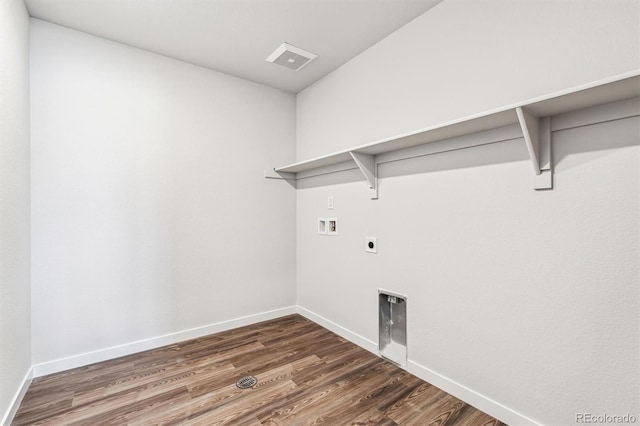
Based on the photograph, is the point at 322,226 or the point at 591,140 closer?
the point at 591,140

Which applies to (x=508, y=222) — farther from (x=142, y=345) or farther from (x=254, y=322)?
(x=142, y=345)

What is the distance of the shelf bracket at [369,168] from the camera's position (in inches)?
89.7

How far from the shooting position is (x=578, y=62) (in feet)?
4.38

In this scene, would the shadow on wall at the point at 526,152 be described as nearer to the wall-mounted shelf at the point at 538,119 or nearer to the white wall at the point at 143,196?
the wall-mounted shelf at the point at 538,119

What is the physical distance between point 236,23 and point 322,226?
1.88 m

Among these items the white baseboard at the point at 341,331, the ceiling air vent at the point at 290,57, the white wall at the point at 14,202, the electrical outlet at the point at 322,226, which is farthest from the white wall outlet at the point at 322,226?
the white wall at the point at 14,202

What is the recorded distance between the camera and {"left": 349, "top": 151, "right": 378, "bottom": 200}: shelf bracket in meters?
2.28

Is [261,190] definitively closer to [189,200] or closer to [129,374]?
[189,200]

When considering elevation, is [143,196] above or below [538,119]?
below

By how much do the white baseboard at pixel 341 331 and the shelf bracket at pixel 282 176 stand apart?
1.45 metres

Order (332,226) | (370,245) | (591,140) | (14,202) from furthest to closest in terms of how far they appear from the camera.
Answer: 1. (332,226)
2. (370,245)
3. (14,202)
4. (591,140)

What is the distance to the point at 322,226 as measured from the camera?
3.00 m

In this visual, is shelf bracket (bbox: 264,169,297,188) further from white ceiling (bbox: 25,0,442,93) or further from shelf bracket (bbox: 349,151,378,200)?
shelf bracket (bbox: 349,151,378,200)

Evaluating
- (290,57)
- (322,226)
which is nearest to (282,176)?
(322,226)
